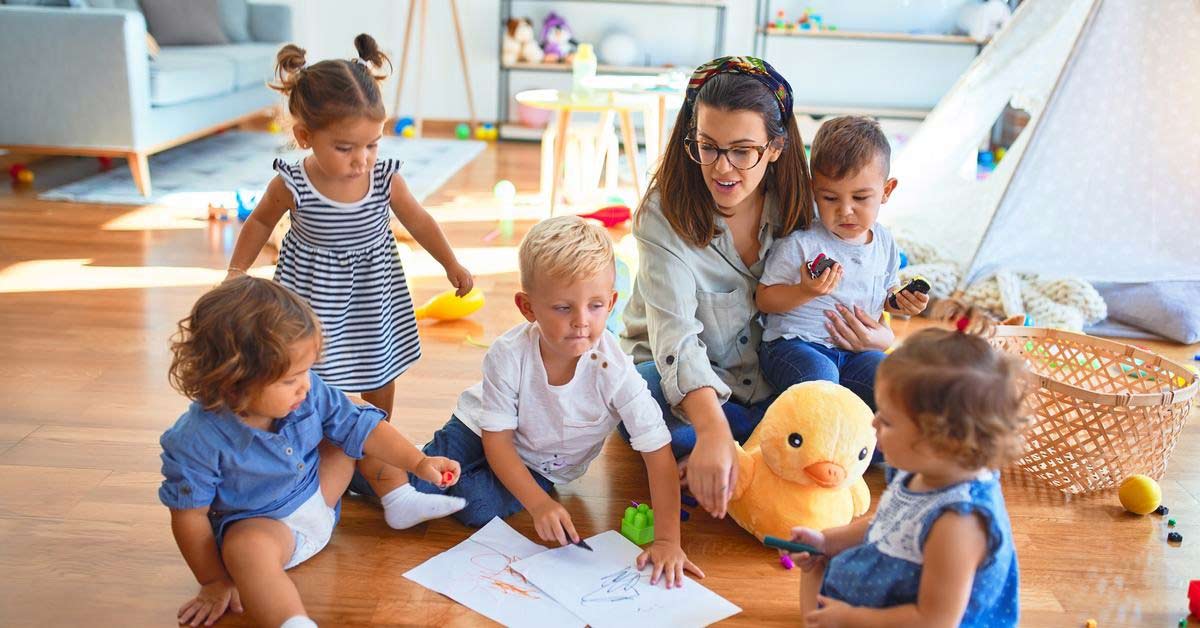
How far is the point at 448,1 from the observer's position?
5.10 meters

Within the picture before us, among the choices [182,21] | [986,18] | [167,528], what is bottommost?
[167,528]

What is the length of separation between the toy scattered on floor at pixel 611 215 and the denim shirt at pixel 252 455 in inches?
75.6

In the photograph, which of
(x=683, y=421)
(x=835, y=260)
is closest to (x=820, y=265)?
(x=835, y=260)

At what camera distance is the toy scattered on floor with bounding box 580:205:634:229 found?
3.32 m

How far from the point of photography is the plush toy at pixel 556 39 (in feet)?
16.1

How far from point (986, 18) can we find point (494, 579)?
13.7 feet

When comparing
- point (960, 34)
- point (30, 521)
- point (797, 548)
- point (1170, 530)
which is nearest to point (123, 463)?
point (30, 521)

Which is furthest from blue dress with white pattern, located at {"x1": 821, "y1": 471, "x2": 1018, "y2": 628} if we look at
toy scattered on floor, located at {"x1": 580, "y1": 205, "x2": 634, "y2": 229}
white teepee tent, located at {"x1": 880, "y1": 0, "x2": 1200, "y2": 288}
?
toy scattered on floor, located at {"x1": 580, "y1": 205, "x2": 634, "y2": 229}

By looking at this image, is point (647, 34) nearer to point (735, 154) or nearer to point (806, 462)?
point (735, 154)

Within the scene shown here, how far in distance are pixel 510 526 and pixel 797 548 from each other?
47cm

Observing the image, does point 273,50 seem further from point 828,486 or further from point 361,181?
point 828,486

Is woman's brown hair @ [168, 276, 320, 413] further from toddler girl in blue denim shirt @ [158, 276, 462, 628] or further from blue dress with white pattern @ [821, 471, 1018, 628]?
blue dress with white pattern @ [821, 471, 1018, 628]

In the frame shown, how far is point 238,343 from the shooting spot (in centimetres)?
124

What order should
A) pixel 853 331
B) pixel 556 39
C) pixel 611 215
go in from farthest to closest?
pixel 556 39
pixel 611 215
pixel 853 331
